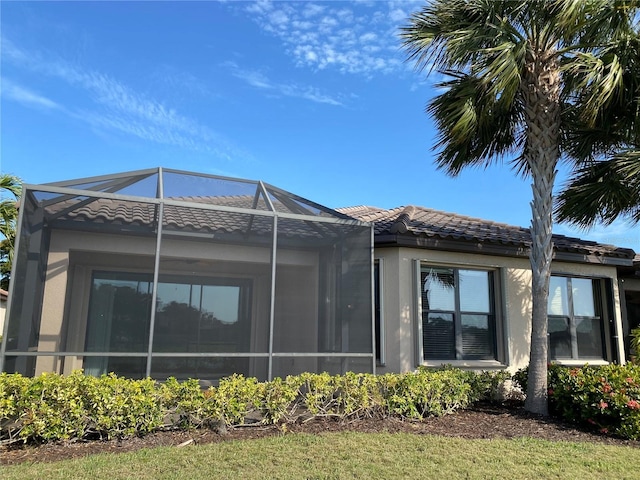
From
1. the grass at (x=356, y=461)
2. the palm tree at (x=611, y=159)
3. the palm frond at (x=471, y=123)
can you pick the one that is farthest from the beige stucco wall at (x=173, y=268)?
the palm tree at (x=611, y=159)

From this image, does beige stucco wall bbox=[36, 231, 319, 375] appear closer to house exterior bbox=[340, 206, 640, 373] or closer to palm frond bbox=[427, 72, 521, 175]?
house exterior bbox=[340, 206, 640, 373]

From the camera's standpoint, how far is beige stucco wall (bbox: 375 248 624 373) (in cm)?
941

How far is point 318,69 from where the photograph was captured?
12227mm

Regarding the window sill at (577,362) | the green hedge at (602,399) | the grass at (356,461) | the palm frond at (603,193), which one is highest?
the palm frond at (603,193)

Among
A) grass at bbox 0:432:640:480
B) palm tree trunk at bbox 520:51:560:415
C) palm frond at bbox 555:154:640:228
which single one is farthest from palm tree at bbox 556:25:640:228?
grass at bbox 0:432:640:480

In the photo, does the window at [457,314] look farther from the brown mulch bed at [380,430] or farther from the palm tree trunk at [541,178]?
the palm tree trunk at [541,178]

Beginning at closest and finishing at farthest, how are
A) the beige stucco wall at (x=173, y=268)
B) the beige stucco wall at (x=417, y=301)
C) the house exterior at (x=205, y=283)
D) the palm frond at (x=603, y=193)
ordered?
the house exterior at (x=205, y=283) < the beige stucco wall at (x=173, y=268) < the palm frond at (x=603, y=193) < the beige stucco wall at (x=417, y=301)

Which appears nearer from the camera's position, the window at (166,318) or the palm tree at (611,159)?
the window at (166,318)

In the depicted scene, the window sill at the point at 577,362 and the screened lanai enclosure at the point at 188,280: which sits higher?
the screened lanai enclosure at the point at 188,280

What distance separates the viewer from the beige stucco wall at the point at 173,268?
750 cm

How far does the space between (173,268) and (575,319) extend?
9.75m

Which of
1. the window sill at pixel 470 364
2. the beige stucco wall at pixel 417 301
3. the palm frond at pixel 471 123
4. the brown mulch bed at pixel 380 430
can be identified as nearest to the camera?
the brown mulch bed at pixel 380 430

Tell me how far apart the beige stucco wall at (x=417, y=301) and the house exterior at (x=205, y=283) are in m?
0.04

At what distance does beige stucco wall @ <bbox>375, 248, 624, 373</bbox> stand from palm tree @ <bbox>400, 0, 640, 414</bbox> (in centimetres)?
203
